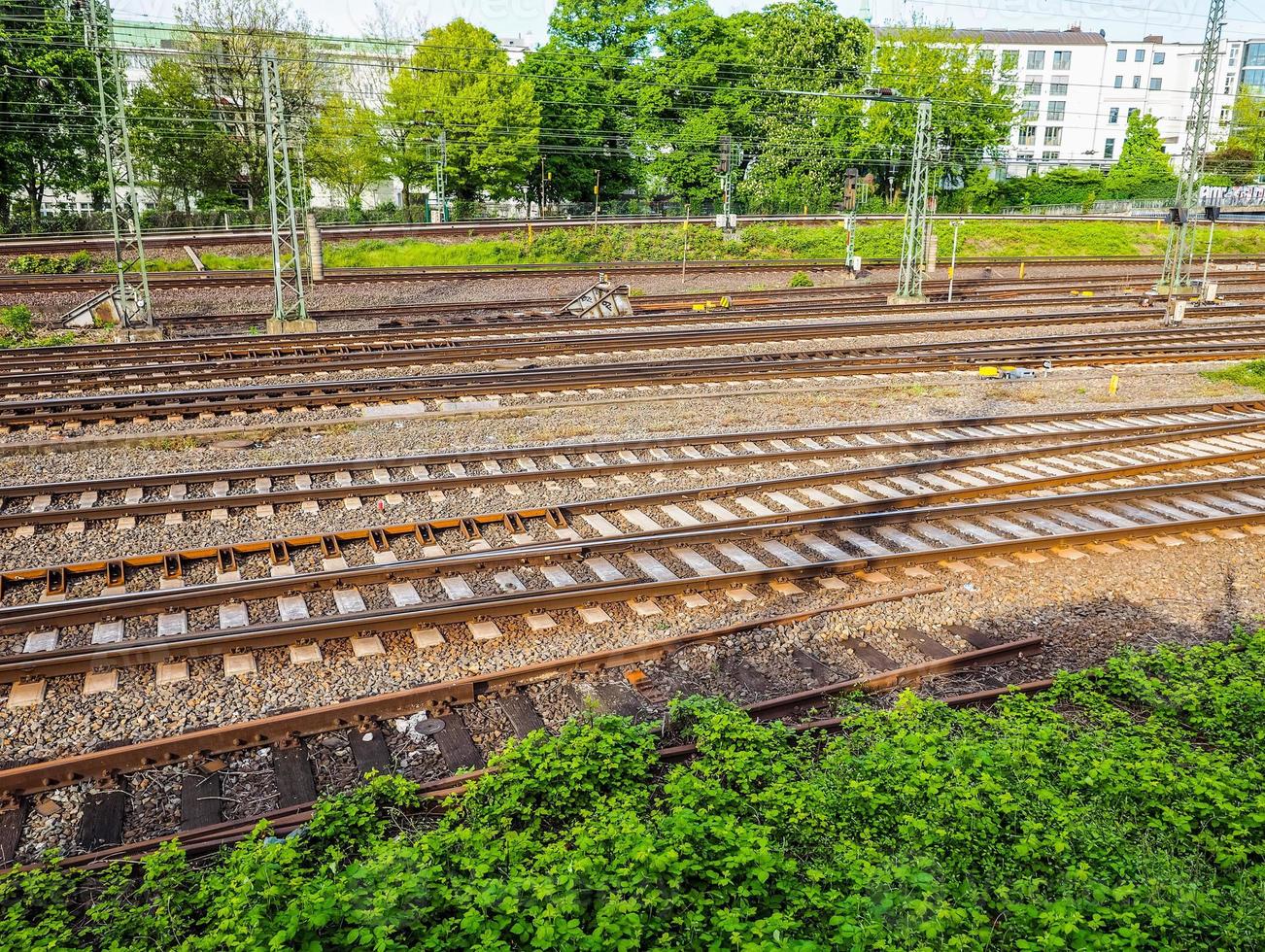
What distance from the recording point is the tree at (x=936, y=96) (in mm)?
52750

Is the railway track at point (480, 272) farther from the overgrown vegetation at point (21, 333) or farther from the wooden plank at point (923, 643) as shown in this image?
the wooden plank at point (923, 643)

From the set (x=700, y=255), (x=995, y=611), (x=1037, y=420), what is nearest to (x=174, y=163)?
(x=700, y=255)

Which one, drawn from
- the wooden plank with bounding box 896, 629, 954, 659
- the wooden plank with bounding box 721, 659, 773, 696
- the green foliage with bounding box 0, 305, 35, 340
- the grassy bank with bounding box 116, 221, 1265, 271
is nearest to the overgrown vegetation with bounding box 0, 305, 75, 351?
the green foliage with bounding box 0, 305, 35, 340

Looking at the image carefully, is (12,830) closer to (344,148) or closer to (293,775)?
(293,775)

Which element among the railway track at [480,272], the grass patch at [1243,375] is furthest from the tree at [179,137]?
the grass patch at [1243,375]

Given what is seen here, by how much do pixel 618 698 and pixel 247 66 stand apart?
47.3 metres

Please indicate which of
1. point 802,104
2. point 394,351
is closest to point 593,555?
point 394,351

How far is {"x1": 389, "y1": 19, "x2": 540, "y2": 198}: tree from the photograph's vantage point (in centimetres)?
4512

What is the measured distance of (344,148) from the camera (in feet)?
153

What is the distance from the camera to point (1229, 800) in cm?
522

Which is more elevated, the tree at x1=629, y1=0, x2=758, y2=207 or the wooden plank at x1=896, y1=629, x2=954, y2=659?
the tree at x1=629, y1=0, x2=758, y2=207

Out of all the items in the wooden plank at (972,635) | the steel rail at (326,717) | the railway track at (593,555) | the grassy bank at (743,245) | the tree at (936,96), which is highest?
the tree at (936,96)

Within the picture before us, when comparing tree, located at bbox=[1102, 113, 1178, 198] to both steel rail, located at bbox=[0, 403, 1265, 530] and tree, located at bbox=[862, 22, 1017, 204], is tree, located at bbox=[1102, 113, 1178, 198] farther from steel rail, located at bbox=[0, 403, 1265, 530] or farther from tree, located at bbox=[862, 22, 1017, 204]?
steel rail, located at bbox=[0, 403, 1265, 530]

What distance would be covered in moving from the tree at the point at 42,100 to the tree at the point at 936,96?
38.2 metres
